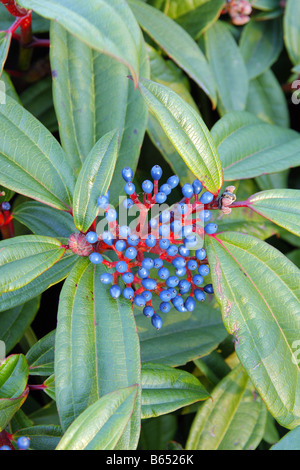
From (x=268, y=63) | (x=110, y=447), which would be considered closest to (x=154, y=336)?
(x=110, y=447)

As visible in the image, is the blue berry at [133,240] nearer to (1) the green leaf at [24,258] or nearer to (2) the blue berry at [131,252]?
(2) the blue berry at [131,252]

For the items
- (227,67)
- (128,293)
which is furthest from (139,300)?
(227,67)

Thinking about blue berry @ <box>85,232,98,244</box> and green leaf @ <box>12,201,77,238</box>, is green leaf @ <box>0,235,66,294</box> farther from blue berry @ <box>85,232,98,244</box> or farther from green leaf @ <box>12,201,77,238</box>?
green leaf @ <box>12,201,77,238</box>

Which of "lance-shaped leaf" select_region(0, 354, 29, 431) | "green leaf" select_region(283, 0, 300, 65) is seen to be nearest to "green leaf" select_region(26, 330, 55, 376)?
"lance-shaped leaf" select_region(0, 354, 29, 431)

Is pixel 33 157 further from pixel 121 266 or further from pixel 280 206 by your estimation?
pixel 280 206

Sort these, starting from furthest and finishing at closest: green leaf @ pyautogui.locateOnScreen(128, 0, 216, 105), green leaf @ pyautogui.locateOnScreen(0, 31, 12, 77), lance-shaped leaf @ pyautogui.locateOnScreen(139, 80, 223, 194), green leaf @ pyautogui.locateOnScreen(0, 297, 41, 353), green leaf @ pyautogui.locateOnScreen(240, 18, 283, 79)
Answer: green leaf @ pyautogui.locateOnScreen(240, 18, 283, 79) < green leaf @ pyautogui.locateOnScreen(128, 0, 216, 105) < green leaf @ pyautogui.locateOnScreen(0, 297, 41, 353) < green leaf @ pyautogui.locateOnScreen(0, 31, 12, 77) < lance-shaped leaf @ pyautogui.locateOnScreen(139, 80, 223, 194)

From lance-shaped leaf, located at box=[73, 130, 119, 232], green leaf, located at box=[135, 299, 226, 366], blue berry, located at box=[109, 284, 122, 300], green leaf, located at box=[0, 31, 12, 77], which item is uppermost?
green leaf, located at box=[0, 31, 12, 77]

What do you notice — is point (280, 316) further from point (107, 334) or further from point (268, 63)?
point (268, 63)
